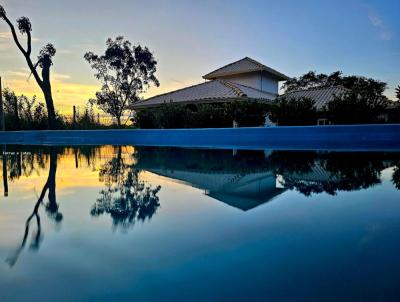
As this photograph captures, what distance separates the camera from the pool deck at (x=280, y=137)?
241 inches

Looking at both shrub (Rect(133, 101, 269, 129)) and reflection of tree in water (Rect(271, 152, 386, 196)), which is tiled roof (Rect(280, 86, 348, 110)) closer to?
shrub (Rect(133, 101, 269, 129))

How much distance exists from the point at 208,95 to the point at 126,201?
12.2m

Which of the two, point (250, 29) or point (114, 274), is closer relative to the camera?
point (114, 274)

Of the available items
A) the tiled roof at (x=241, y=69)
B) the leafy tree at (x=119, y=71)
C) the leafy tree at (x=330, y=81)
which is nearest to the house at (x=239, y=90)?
the tiled roof at (x=241, y=69)

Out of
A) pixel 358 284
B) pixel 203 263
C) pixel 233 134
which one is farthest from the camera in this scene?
pixel 233 134

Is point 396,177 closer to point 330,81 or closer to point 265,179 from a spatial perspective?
point 265,179

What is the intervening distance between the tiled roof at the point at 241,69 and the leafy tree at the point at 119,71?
14.9 ft

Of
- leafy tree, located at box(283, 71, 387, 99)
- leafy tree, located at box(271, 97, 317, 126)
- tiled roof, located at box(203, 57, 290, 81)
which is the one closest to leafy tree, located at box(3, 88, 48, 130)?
leafy tree, located at box(271, 97, 317, 126)

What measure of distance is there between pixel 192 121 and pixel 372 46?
7997 millimetres

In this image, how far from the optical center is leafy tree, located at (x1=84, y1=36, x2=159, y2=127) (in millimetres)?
18469

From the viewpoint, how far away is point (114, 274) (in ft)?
2.68

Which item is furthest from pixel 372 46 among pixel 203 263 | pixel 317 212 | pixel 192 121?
pixel 203 263

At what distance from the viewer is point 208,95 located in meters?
13.5

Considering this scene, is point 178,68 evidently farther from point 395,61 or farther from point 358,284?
point 358,284
